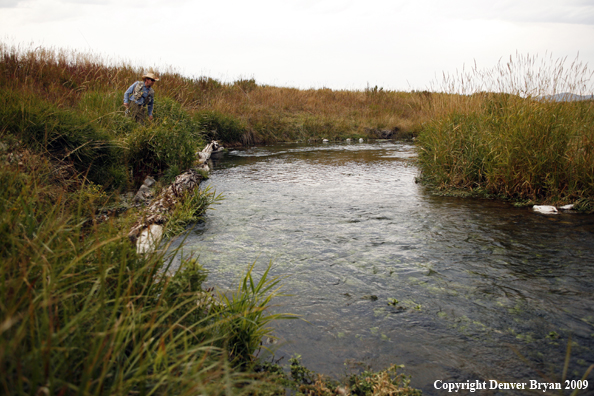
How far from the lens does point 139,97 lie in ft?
29.8

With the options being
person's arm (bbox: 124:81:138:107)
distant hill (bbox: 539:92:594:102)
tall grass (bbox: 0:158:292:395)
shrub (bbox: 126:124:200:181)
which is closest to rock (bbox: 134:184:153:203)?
shrub (bbox: 126:124:200:181)

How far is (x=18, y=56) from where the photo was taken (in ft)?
39.1

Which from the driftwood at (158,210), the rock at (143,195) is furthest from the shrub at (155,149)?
the rock at (143,195)

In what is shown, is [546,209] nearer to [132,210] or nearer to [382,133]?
[132,210]

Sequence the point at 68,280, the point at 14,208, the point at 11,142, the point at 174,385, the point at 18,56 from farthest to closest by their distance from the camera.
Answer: the point at 18,56
the point at 11,142
the point at 14,208
the point at 68,280
the point at 174,385

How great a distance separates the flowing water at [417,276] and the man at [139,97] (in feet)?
11.3

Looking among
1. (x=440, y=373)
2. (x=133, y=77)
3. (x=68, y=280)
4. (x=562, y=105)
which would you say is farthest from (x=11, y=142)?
(x=133, y=77)

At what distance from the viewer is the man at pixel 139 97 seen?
899 centimetres

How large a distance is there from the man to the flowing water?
344 centimetres

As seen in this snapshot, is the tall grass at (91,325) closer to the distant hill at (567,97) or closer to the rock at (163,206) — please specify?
the rock at (163,206)

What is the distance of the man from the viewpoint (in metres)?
8.99

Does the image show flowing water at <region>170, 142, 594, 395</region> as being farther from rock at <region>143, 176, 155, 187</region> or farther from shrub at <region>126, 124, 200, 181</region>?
shrub at <region>126, 124, 200, 181</region>

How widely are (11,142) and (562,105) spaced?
853cm

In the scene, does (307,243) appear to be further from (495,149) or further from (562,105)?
(562,105)
